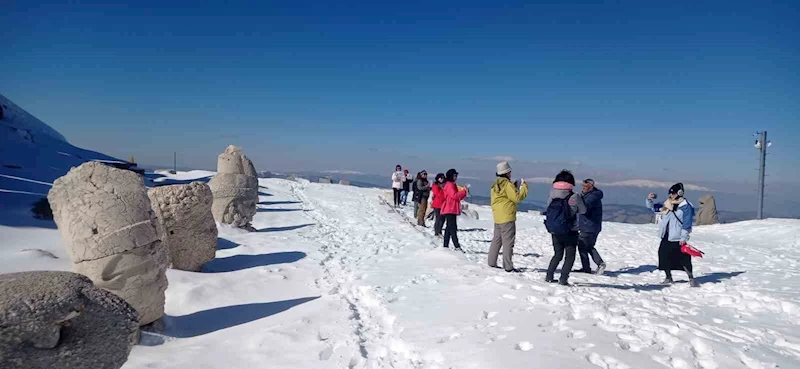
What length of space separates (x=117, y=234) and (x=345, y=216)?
12.8 m

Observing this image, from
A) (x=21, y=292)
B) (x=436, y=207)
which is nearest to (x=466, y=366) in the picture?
(x=21, y=292)

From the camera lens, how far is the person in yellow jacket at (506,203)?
8.32 metres

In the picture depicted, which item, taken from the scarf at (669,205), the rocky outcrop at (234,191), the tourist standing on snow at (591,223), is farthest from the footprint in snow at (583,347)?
the rocky outcrop at (234,191)

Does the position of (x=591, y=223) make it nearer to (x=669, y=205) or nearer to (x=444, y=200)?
(x=669, y=205)

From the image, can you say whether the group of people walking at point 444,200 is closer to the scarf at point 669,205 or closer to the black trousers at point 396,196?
the black trousers at point 396,196

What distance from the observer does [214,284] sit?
765cm

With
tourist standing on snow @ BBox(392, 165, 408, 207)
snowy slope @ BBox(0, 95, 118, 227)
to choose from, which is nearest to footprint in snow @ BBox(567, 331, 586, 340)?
snowy slope @ BBox(0, 95, 118, 227)

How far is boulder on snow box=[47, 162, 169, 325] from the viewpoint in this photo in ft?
17.8

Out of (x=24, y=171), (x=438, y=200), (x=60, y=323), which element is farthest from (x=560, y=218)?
(x=24, y=171)

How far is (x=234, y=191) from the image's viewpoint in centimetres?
1316

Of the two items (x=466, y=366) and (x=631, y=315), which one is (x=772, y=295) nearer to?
(x=631, y=315)

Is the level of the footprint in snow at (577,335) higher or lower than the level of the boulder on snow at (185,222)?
lower

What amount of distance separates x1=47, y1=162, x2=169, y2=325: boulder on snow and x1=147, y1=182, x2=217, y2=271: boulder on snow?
2.28 meters

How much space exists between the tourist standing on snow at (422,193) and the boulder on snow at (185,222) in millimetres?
8138
